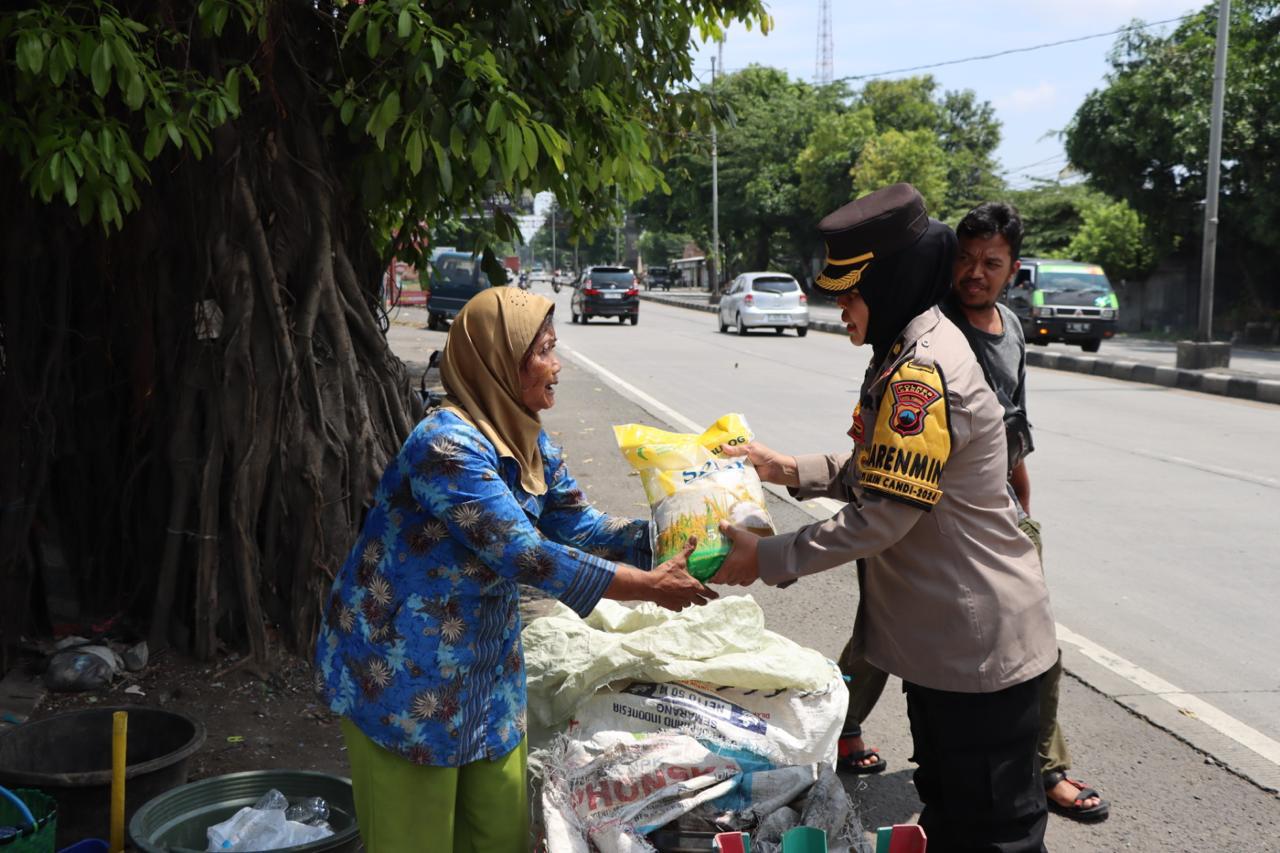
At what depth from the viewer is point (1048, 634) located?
2.63 metres

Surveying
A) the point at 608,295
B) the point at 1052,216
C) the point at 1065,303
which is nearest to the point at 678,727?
the point at 1065,303

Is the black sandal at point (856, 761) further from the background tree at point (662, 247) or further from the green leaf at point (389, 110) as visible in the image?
the background tree at point (662, 247)

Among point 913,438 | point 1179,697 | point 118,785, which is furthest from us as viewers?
point 1179,697

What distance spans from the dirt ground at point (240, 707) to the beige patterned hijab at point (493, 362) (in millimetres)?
1907

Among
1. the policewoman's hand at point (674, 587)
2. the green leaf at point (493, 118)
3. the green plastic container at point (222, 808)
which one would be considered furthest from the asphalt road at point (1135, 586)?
the green leaf at point (493, 118)

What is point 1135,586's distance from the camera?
618cm

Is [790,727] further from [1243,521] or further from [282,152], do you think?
[1243,521]

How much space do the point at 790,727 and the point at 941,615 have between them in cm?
80

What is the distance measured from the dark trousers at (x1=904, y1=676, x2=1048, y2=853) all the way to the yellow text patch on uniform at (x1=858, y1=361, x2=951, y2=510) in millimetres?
490

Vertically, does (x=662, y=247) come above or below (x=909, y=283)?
above

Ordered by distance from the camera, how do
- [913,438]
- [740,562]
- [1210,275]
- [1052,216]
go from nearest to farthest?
[913,438], [740,562], [1210,275], [1052,216]

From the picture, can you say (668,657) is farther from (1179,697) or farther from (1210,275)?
(1210,275)

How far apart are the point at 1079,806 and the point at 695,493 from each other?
169cm

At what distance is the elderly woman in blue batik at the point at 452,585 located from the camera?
2352 mm
